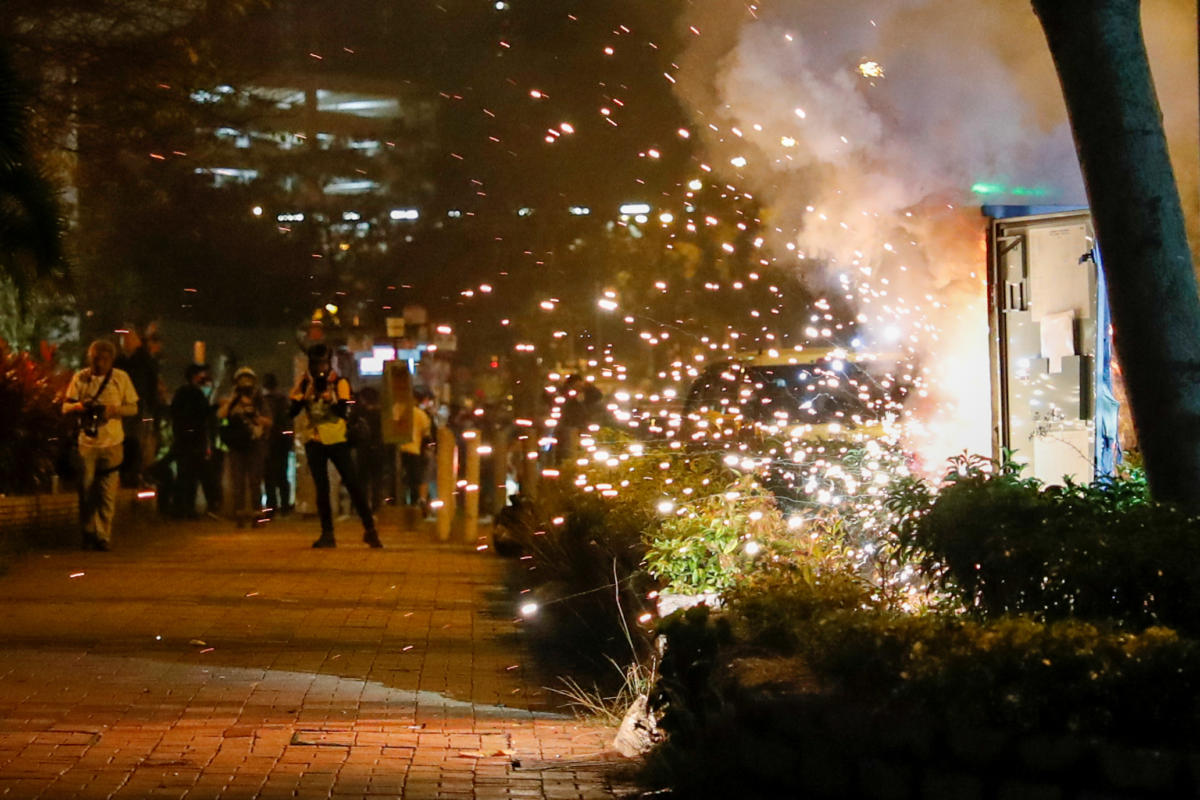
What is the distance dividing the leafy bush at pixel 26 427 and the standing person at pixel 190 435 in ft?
8.31

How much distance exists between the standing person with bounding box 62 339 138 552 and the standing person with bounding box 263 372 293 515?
13.7ft

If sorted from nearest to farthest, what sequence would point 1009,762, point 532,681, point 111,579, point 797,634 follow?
1. point 1009,762
2. point 797,634
3. point 532,681
4. point 111,579

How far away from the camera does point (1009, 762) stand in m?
4.50

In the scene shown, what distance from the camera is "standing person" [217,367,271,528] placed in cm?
1659

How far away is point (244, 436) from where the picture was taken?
16.6m

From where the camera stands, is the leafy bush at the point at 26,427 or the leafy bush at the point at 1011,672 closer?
the leafy bush at the point at 1011,672

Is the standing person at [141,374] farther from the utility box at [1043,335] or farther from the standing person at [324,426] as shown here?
the utility box at [1043,335]

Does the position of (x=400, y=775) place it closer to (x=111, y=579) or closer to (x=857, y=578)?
(x=857, y=578)

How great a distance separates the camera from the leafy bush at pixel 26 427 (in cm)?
1325

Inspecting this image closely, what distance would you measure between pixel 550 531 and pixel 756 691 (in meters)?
6.02

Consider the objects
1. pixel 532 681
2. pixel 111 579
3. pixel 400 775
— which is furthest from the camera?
pixel 111 579

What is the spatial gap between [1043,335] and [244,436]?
9713 mm

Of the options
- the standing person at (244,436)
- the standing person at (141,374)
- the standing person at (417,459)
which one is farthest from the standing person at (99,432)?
the standing person at (417,459)

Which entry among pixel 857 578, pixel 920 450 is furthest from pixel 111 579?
pixel 857 578
